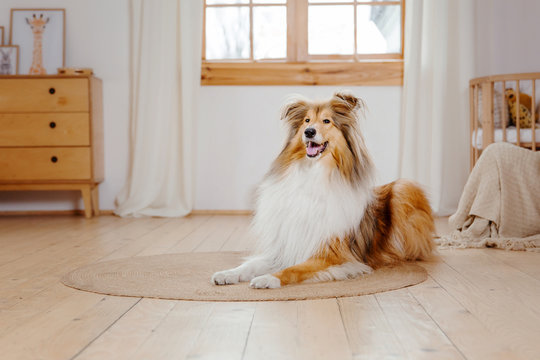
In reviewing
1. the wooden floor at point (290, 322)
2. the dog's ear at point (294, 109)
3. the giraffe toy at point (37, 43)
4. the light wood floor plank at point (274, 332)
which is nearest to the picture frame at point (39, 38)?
the giraffe toy at point (37, 43)

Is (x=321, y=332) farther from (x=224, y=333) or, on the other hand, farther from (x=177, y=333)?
(x=177, y=333)

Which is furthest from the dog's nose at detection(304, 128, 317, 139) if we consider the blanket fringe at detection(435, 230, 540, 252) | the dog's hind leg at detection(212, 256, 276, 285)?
the blanket fringe at detection(435, 230, 540, 252)

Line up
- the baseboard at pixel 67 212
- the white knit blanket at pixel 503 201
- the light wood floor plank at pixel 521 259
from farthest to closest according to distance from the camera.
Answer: the baseboard at pixel 67 212 < the white knit blanket at pixel 503 201 < the light wood floor plank at pixel 521 259

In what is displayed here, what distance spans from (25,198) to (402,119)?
2.73 metres

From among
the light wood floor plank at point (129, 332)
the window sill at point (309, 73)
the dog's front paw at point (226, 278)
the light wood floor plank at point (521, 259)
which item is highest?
the window sill at point (309, 73)

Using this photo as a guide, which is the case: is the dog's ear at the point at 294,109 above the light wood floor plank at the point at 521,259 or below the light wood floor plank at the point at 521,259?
above

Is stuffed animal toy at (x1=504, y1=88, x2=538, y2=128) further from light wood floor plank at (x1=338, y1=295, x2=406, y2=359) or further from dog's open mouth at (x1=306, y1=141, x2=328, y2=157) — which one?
light wood floor plank at (x1=338, y1=295, x2=406, y2=359)

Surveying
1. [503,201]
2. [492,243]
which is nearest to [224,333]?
[492,243]

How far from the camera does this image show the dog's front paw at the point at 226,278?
2.12 m

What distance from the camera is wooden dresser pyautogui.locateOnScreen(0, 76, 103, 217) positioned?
433cm

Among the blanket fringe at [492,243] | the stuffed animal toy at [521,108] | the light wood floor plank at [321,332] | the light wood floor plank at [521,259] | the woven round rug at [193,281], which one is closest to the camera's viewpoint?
the light wood floor plank at [321,332]

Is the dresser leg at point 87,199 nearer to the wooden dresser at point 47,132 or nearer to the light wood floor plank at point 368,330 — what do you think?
the wooden dresser at point 47,132

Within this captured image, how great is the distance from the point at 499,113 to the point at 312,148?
218 cm

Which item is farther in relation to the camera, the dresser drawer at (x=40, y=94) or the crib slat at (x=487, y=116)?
the dresser drawer at (x=40, y=94)
